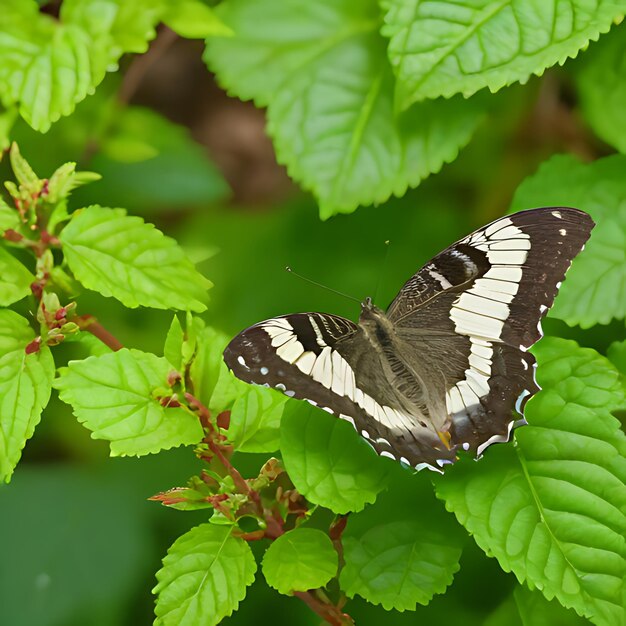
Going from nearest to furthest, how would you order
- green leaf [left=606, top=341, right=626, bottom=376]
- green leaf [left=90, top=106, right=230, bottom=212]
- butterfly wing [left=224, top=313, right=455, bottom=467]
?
butterfly wing [left=224, top=313, right=455, bottom=467] < green leaf [left=606, top=341, right=626, bottom=376] < green leaf [left=90, top=106, right=230, bottom=212]

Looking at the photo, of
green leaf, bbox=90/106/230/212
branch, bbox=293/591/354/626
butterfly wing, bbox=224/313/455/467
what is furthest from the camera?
green leaf, bbox=90/106/230/212

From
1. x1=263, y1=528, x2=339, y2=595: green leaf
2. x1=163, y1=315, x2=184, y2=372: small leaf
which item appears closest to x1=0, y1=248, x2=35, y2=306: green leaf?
x1=163, y1=315, x2=184, y2=372: small leaf

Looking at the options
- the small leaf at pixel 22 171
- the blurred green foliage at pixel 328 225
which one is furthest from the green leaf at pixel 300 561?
the small leaf at pixel 22 171

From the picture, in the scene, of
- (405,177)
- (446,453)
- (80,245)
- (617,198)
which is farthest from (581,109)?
(80,245)

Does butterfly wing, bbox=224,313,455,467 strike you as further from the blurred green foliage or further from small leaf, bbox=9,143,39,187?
small leaf, bbox=9,143,39,187

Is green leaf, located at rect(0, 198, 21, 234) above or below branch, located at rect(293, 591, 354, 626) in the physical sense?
above

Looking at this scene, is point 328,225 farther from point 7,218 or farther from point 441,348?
point 7,218

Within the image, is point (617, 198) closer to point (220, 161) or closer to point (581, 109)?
point (581, 109)
